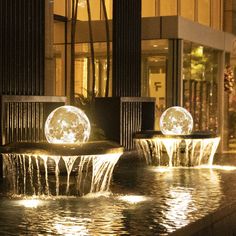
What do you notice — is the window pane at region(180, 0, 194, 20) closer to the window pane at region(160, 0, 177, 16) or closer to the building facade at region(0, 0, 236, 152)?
the building facade at region(0, 0, 236, 152)

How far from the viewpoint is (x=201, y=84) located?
22.5 m

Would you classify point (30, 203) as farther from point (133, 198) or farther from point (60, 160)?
point (133, 198)

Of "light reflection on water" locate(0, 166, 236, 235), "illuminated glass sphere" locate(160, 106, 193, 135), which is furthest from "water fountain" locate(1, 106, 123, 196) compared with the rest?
"illuminated glass sphere" locate(160, 106, 193, 135)

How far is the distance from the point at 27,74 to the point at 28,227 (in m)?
5.25

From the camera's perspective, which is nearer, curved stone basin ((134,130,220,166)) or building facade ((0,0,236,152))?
curved stone basin ((134,130,220,166))

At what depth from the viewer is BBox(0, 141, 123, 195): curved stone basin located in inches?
364

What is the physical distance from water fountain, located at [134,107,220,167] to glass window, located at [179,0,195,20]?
1143 centimetres

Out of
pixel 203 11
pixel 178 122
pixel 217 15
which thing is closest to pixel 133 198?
pixel 178 122

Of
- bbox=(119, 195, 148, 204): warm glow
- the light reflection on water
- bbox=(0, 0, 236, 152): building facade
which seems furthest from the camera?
bbox=(0, 0, 236, 152): building facade

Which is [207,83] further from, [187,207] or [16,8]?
[187,207]

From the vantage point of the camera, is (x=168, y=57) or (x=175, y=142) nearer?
(x=175, y=142)

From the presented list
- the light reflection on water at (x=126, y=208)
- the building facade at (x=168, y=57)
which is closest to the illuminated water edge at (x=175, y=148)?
the light reflection on water at (x=126, y=208)

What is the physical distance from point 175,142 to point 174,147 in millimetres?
134

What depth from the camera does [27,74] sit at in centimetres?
1205
